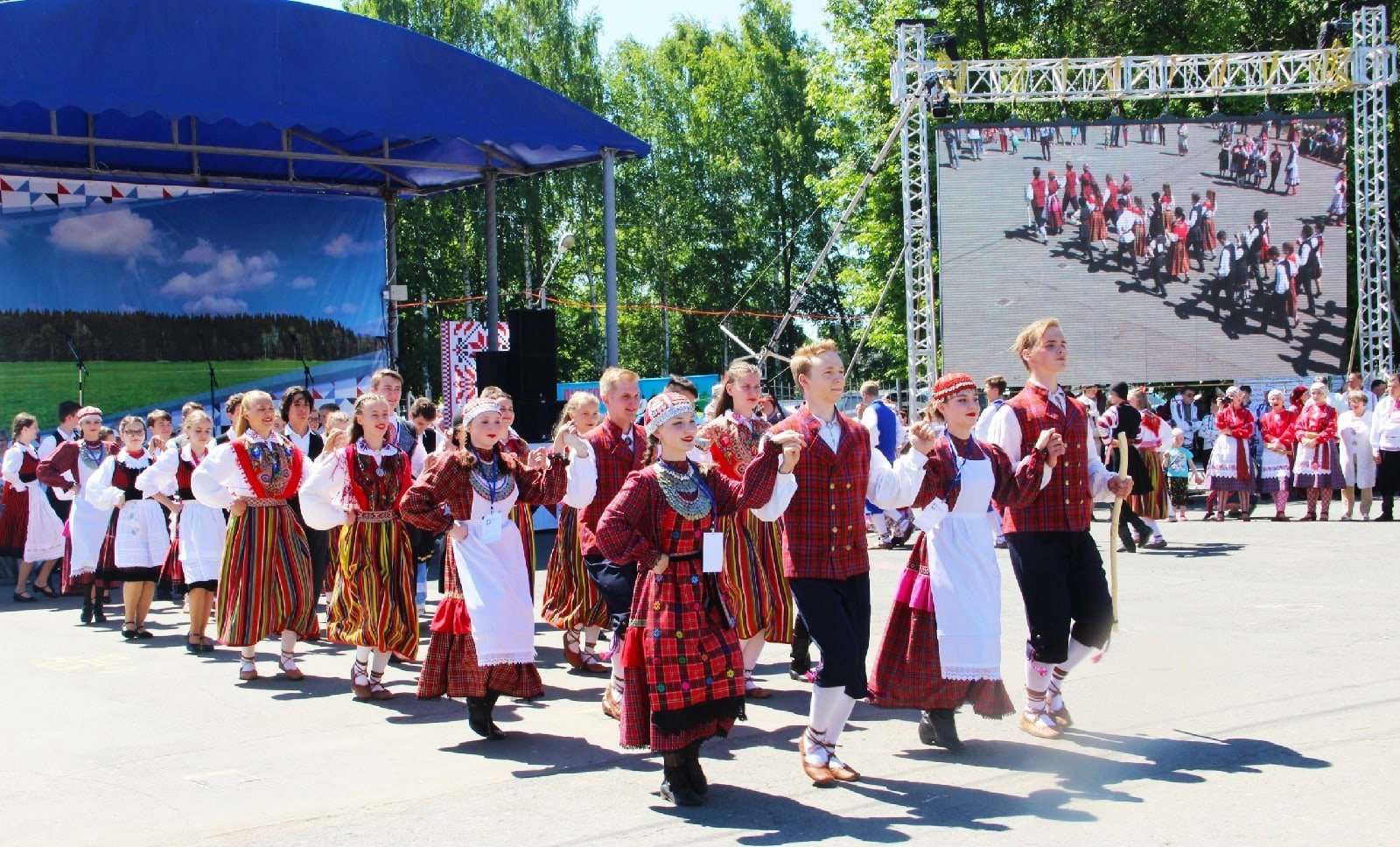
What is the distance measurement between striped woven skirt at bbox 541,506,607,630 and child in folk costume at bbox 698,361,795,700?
1.18 metres

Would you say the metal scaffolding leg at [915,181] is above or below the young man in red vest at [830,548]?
above

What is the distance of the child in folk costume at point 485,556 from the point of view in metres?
6.51

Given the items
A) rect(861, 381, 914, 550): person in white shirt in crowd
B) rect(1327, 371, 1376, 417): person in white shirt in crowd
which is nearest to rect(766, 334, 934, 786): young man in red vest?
rect(861, 381, 914, 550): person in white shirt in crowd

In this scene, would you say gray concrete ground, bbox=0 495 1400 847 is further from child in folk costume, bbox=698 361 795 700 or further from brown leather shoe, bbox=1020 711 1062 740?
child in folk costume, bbox=698 361 795 700

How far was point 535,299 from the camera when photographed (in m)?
41.5

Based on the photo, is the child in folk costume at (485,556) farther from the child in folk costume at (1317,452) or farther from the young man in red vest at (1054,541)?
the child in folk costume at (1317,452)

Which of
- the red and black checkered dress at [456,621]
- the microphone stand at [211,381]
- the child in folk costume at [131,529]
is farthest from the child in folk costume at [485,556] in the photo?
the microphone stand at [211,381]

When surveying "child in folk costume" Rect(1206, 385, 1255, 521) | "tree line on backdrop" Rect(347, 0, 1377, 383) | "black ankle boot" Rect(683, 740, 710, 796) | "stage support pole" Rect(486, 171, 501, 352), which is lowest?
"black ankle boot" Rect(683, 740, 710, 796)

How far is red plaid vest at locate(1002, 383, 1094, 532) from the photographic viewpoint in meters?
6.28

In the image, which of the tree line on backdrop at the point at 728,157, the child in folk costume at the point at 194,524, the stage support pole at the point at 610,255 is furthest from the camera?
the tree line on backdrop at the point at 728,157

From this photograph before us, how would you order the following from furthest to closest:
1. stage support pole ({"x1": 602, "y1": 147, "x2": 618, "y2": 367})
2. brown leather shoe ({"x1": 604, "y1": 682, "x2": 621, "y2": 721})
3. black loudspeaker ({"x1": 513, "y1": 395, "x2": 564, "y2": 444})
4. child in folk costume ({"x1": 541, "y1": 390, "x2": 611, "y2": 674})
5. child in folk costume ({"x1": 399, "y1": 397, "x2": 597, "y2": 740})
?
stage support pole ({"x1": 602, "y1": 147, "x2": 618, "y2": 367}) → black loudspeaker ({"x1": 513, "y1": 395, "x2": 564, "y2": 444}) → child in folk costume ({"x1": 541, "y1": 390, "x2": 611, "y2": 674}) → brown leather shoe ({"x1": 604, "y1": 682, "x2": 621, "y2": 721}) → child in folk costume ({"x1": 399, "y1": 397, "x2": 597, "y2": 740})

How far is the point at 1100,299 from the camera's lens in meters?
22.7

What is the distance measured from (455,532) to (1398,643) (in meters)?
5.72

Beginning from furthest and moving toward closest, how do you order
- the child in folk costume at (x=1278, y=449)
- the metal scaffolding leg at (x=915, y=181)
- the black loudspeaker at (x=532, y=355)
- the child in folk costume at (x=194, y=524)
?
the metal scaffolding leg at (x=915, y=181) < the child in folk costume at (x=1278, y=449) < the black loudspeaker at (x=532, y=355) < the child in folk costume at (x=194, y=524)
